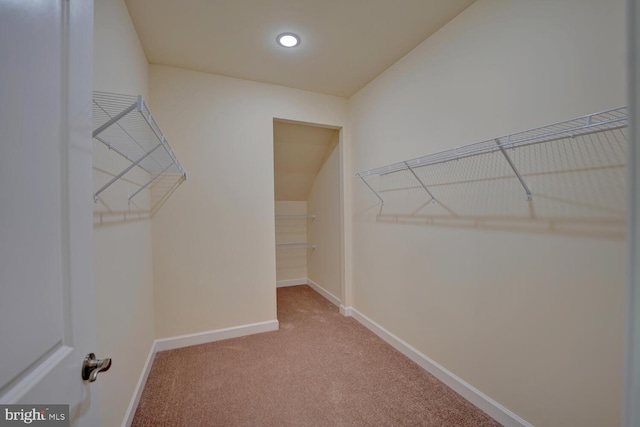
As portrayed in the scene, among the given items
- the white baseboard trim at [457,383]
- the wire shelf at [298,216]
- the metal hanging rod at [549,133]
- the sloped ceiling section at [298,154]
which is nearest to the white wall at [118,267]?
the sloped ceiling section at [298,154]

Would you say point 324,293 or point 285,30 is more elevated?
point 285,30

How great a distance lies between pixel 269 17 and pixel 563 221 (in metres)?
2.00

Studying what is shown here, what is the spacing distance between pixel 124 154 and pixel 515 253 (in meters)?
2.19

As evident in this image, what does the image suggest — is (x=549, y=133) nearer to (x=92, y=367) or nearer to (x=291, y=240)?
(x=92, y=367)

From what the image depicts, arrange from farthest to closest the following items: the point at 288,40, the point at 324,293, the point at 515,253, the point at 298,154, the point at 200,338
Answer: the point at 324,293 < the point at 298,154 < the point at 200,338 < the point at 288,40 < the point at 515,253

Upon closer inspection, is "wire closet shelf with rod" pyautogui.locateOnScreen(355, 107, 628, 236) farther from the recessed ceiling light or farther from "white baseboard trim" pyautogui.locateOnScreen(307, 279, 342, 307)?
"white baseboard trim" pyautogui.locateOnScreen(307, 279, 342, 307)

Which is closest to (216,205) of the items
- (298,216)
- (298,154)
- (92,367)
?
(298,154)

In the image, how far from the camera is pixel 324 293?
141 inches

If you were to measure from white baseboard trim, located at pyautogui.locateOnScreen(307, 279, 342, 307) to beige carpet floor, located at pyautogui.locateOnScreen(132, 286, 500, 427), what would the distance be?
763mm

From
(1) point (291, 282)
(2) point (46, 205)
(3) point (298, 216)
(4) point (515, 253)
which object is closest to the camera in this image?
(2) point (46, 205)

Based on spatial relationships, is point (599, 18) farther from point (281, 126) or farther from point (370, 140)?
point (281, 126)

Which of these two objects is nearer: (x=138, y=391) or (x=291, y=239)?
(x=138, y=391)

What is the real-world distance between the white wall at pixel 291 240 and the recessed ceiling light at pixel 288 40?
2.41 meters

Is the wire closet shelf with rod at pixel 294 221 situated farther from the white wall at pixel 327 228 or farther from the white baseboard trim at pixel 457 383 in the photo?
the white baseboard trim at pixel 457 383
